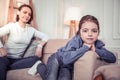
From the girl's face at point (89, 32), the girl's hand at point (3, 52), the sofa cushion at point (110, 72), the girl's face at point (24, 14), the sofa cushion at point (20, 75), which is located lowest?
the sofa cushion at point (20, 75)

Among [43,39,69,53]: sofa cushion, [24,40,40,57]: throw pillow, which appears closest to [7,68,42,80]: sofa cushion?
[24,40,40,57]: throw pillow

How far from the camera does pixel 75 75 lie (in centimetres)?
160

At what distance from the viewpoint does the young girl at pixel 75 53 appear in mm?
1625

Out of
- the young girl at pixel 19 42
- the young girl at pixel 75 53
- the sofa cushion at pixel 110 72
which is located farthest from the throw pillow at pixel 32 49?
the sofa cushion at pixel 110 72

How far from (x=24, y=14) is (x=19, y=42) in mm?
318

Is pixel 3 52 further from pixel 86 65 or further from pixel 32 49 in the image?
pixel 86 65

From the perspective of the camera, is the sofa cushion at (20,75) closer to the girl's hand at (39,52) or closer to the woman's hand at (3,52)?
the woman's hand at (3,52)

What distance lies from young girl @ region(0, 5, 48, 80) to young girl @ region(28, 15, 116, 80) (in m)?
0.50

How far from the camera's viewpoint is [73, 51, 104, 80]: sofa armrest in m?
1.52

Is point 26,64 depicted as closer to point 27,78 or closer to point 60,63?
point 27,78

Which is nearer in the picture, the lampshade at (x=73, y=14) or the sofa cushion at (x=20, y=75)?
the sofa cushion at (x=20, y=75)

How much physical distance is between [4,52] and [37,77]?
1.92 ft

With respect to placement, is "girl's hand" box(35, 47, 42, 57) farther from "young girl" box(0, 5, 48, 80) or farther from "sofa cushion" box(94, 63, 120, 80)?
"sofa cushion" box(94, 63, 120, 80)

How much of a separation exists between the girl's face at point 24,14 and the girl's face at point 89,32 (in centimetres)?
94
